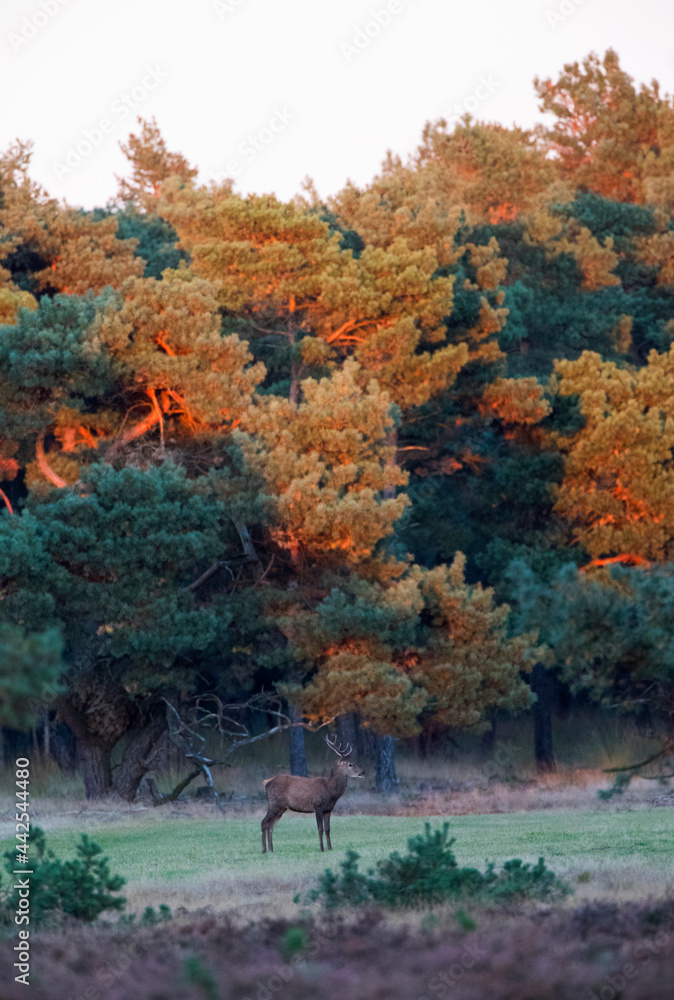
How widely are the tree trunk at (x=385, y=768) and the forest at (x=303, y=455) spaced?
0.07 metres

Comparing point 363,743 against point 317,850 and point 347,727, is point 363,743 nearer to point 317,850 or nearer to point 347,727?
point 347,727

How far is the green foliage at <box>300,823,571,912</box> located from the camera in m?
9.41

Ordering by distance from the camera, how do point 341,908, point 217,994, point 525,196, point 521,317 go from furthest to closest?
point 525,196, point 521,317, point 341,908, point 217,994

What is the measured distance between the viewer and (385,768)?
87.8ft

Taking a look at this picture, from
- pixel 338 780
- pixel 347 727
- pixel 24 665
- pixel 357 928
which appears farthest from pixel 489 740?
pixel 24 665

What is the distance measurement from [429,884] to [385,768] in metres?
17.6

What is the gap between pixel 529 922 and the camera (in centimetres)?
837

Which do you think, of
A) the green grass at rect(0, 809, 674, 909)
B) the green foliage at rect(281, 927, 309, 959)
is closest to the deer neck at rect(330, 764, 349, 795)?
the green grass at rect(0, 809, 674, 909)

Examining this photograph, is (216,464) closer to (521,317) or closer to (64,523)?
(64,523)

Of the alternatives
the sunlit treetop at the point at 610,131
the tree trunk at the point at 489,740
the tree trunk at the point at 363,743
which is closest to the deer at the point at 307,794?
the tree trunk at the point at 363,743

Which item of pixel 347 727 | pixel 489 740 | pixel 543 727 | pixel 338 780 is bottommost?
pixel 489 740

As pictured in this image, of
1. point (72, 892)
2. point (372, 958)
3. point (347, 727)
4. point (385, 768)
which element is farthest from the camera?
point (347, 727)

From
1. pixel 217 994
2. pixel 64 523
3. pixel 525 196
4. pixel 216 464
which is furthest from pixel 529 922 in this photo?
pixel 525 196

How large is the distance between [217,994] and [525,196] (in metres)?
35.0
